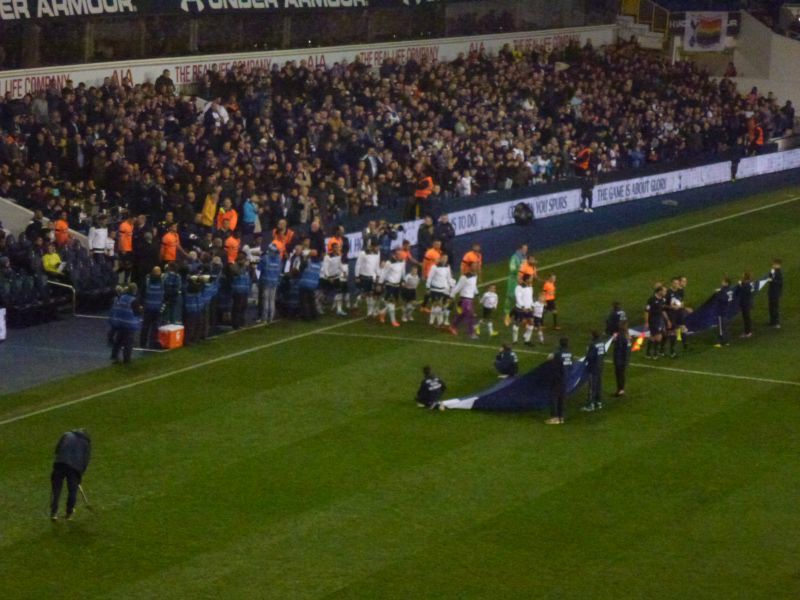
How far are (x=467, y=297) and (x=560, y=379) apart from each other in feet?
20.0

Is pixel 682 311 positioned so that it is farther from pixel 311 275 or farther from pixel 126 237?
pixel 126 237

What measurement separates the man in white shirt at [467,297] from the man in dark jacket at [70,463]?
39.5ft

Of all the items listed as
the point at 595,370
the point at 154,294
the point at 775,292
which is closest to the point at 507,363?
the point at 595,370

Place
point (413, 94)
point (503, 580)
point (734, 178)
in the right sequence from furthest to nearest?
1. point (734, 178)
2. point (413, 94)
3. point (503, 580)

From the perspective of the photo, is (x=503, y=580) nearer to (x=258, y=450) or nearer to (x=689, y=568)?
(x=689, y=568)

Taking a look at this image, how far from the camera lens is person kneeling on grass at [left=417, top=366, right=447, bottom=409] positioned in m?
24.8

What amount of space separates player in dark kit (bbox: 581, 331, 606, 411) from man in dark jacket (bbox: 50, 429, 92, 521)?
9093 mm

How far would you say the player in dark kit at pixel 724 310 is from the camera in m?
29.6

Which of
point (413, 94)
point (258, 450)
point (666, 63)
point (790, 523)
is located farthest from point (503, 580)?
point (666, 63)

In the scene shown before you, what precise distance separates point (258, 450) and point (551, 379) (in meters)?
4.96

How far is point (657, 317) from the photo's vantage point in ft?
92.8

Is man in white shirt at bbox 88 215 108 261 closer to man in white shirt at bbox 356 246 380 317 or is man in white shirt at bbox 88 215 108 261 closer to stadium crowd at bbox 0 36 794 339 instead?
stadium crowd at bbox 0 36 794 339

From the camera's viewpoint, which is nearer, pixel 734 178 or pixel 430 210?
pixel 430 210

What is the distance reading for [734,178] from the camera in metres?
53.8
